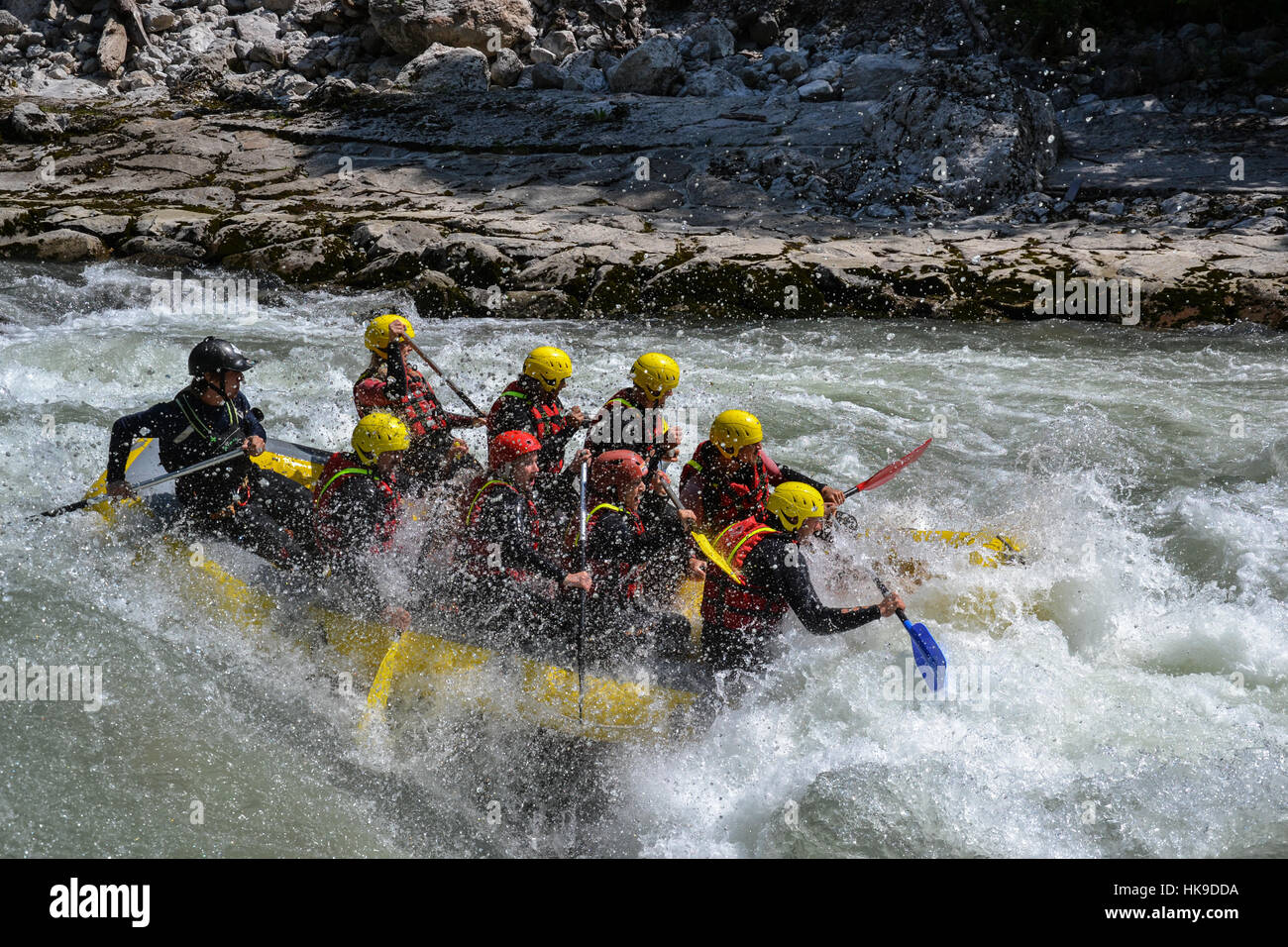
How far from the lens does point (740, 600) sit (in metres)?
4.38

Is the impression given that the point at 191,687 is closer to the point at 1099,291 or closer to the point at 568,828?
the point at 568,828

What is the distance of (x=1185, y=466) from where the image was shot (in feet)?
23.3

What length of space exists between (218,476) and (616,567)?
2.25m

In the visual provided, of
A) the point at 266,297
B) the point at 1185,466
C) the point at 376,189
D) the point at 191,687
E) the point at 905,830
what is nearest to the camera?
the point at 905,830

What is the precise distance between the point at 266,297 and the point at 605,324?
3577 millimetres

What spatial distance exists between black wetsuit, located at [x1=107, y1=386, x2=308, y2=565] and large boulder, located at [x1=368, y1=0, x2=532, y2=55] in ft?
37.7

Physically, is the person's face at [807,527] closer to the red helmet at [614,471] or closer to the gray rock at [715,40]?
the red helmet at [614,471]

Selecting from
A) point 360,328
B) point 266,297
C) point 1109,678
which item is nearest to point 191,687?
point 1109,678

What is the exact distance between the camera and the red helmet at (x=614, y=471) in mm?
4766

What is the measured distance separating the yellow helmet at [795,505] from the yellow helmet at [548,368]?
1.77m

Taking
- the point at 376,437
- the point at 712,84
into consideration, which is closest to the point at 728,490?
the point at 376,437

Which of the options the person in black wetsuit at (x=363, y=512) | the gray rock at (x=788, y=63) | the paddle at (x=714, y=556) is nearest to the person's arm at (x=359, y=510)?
the person in black wetsuit at (x=363, y=512)

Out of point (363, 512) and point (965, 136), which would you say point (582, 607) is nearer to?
point (363, 512)

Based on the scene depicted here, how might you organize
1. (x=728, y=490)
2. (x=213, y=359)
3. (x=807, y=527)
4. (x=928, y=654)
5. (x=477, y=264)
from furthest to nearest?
(x=477, y=264) < (x=728, y=490) < (x=213, y=359) < (x=928, y=654) < (x=807, y=527)
